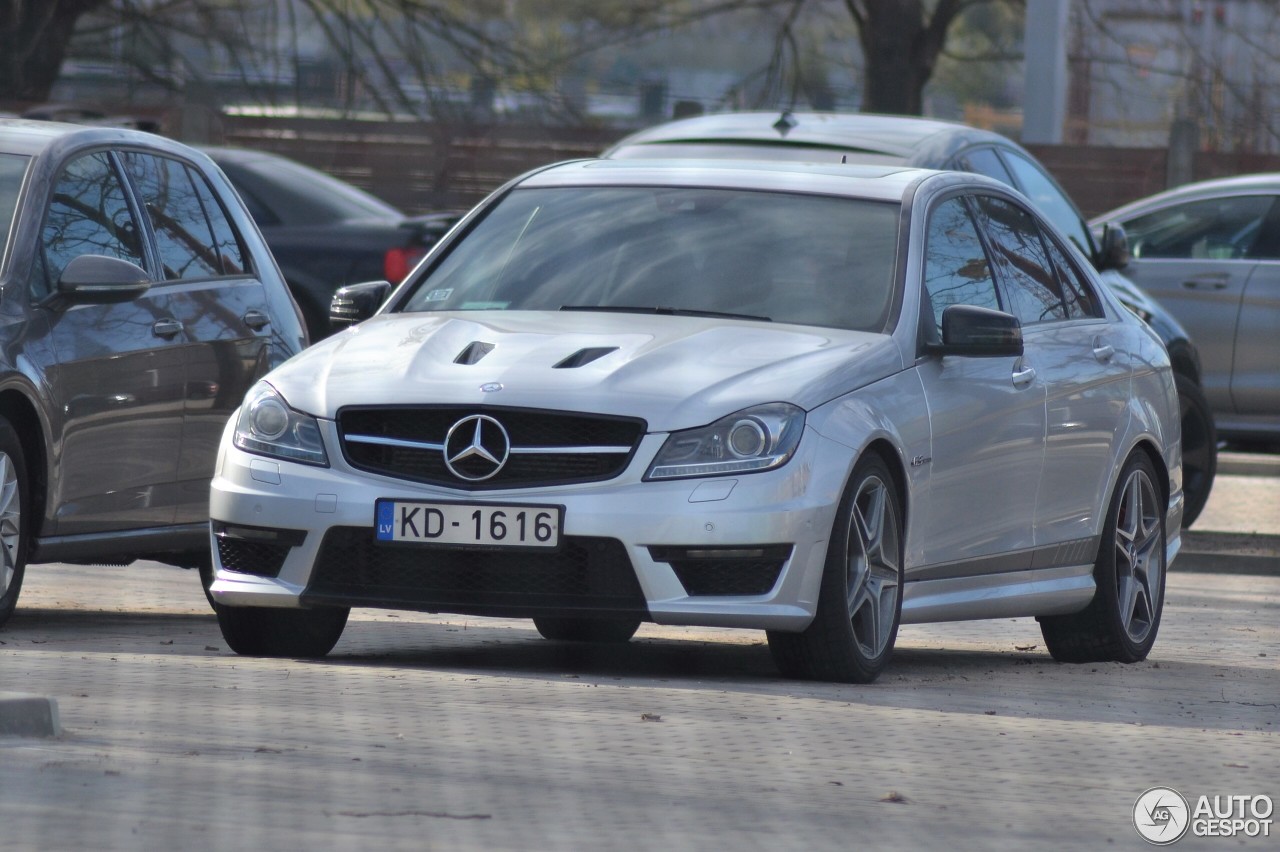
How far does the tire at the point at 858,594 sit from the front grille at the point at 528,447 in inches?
25.4

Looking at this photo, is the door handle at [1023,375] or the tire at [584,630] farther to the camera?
the tire at [584,630]

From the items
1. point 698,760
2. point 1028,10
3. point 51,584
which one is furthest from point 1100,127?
point 698,760

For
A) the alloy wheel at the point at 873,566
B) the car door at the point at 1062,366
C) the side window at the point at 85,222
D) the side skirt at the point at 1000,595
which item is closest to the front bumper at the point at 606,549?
the alloy wheel at the point at 873,566

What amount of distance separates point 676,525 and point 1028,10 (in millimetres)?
22943

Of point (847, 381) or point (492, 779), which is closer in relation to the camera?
point (492, 779)

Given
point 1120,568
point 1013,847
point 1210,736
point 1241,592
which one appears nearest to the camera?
point 1013,847

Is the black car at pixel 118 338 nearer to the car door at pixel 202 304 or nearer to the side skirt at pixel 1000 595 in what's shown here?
the car door at pixel 202 304

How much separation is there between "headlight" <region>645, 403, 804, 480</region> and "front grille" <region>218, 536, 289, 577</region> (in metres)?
1.11

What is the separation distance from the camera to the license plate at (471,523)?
680 centimetres

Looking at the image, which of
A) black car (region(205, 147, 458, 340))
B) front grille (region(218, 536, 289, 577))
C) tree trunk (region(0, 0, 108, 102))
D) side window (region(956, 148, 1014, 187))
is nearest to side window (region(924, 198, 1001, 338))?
front grille (region(218, 536, 289, 577))

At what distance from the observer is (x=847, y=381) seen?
7137 millimetres

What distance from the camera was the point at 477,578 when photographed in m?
6.93

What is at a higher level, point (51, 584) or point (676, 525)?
point (676, 525)

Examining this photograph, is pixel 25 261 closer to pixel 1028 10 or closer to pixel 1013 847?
pixel 1013 847
